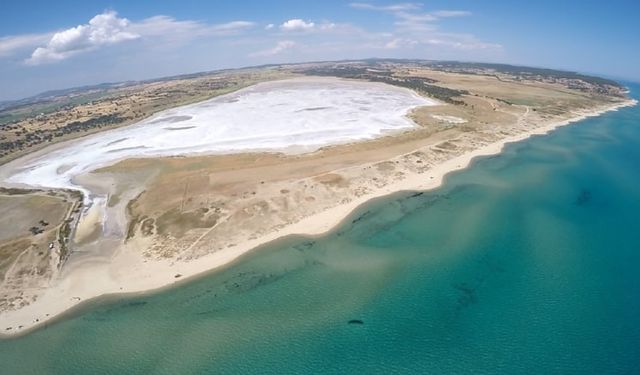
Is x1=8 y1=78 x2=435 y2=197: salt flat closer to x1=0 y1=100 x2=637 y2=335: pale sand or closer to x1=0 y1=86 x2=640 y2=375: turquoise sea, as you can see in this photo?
x1=0 y1=100 x2=637 y2=335: pale sand

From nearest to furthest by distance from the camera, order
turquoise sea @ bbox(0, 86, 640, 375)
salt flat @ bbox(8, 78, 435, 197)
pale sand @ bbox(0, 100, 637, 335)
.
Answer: turquoise sea @ bbox(0, 86, 640, 375), pale sand @ bbox(0, 100, 637, 335), salt flat @ bbox(8, 78, 435, 197)

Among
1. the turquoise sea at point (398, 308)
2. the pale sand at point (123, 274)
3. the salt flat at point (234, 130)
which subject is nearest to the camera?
the turquoise sea at point (398, 308)

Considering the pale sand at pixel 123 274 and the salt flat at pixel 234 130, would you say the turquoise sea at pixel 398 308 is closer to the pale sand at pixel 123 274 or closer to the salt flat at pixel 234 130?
the pale sand at pixel 123 274

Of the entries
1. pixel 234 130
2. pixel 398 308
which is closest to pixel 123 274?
pixel 398 308

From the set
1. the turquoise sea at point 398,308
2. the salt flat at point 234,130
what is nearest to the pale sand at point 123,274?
the turquoise sea at point 398,308

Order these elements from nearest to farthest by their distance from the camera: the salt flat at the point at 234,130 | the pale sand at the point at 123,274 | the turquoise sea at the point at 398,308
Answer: the turquoise sea at the point at 398,308 → the pale sand at the point at 123,274 → the salt flat at the point at 234,130

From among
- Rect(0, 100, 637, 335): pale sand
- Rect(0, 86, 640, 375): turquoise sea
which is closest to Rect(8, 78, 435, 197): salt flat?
Rect(0, 100, 637, 335): pale sand
